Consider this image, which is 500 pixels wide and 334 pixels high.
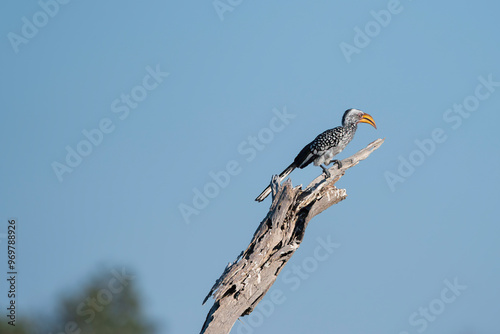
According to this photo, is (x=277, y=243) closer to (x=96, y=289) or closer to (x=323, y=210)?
(x=323, y=210)

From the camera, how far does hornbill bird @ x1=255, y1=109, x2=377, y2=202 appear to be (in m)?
9.45

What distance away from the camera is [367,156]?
31.2ft

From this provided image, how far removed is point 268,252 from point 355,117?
278 centimetres

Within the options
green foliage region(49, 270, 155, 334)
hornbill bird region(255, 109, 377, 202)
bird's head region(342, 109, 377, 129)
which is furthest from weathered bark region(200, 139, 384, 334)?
green foliage region(49, 270, 155, 334)

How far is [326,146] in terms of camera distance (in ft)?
31.3

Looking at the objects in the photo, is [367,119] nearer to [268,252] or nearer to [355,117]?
[355,117]

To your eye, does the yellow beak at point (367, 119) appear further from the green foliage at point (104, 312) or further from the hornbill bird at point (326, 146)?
the green foliage at point (104, 312)

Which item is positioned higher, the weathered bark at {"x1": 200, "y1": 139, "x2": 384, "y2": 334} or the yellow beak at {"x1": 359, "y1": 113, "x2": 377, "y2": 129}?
the yellow beak at {"x1": 359, "y1": 113, "x2": 377, "y2": 129}

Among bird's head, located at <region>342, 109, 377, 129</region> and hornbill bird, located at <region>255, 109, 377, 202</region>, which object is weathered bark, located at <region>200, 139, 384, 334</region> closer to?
hornbill bird, located at <region>255, 109, 377, 202</region>

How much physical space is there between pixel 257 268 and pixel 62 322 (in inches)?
577

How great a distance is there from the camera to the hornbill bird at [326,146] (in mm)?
9453

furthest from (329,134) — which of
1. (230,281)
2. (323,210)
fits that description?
(230,281)

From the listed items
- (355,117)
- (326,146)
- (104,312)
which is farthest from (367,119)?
(104,312)

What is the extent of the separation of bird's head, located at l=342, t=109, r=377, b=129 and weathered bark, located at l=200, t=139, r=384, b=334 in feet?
4.76
